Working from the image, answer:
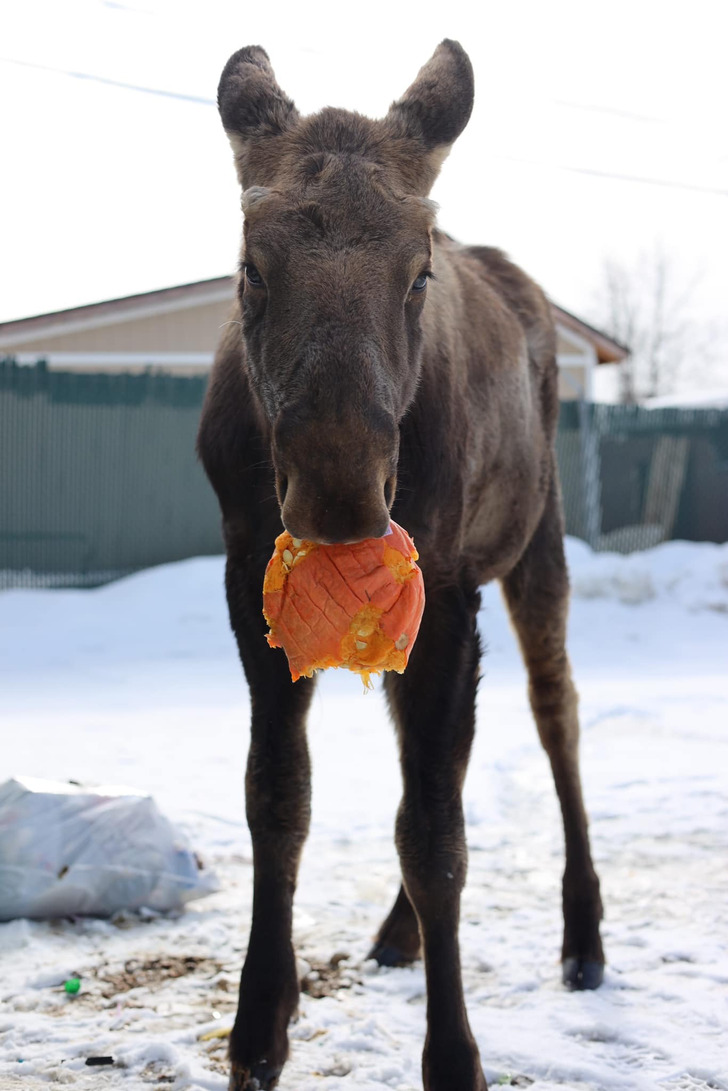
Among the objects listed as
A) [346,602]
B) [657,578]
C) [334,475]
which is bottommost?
[657,578]

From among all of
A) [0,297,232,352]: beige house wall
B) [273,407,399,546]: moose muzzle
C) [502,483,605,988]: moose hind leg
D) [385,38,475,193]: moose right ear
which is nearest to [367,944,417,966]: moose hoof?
[502,483,605,988]: moose hind leg

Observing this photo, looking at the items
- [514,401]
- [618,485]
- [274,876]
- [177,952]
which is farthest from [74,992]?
[618,485]

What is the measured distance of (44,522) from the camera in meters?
13.8

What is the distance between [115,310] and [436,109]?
53.1 ft

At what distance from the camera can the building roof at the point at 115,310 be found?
17.9 metres

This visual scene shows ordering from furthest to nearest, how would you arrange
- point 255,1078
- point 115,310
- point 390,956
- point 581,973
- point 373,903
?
point 115,310, point 373,903, point 390,956, point 581,973, point 255,1078

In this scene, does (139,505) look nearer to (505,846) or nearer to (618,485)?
(618,485)

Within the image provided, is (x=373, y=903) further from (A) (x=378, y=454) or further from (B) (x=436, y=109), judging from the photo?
(B) (x=436, y=109)

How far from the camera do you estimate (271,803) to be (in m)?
3.25

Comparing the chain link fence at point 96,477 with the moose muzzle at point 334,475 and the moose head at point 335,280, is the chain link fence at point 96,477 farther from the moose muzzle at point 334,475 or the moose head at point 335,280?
the moose muzzle at point 334,475

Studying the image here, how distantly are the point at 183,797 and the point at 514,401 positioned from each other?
2.92 meters

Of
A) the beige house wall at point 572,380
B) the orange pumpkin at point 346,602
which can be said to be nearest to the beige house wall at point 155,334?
the beige house wall at point 572,380

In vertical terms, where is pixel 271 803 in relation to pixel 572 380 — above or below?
below

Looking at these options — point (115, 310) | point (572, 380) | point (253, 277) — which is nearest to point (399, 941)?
point (253, 277)
